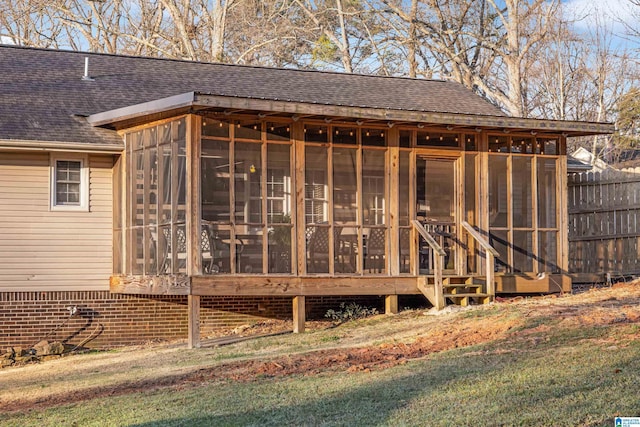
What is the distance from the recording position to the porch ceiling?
14477mm

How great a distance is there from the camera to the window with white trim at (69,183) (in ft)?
54.2

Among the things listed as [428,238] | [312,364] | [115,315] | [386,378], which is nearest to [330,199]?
[428,238]

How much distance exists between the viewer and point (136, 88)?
18.5 m

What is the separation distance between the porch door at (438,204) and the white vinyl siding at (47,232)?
18.2 feet

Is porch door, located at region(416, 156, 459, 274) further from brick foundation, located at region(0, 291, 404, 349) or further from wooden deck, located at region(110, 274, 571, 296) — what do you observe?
brick foundation, located at region(0, 291, 404, 349)

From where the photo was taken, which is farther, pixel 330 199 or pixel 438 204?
pixel 438 204

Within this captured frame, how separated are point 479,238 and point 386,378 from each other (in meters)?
6.59

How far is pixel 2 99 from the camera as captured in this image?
1686 cm

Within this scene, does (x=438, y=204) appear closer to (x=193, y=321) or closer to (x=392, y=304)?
(x=392, y=304)

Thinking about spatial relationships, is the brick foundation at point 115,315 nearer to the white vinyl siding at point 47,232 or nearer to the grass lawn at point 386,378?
the white vinyl siding at point 47,232

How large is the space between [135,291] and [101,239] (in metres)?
1.45

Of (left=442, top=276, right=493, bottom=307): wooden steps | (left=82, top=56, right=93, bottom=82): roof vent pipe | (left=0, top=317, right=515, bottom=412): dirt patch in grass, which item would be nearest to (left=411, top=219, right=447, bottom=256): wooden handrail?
(left=442, top=276, right=493, bottom=307): wooden steps

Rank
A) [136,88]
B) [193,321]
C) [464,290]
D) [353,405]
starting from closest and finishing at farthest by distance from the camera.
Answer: [353,405]
[193,321]
[464,290]
[136,88]

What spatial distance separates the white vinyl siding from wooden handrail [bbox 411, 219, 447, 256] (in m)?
5.45
